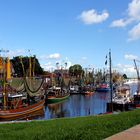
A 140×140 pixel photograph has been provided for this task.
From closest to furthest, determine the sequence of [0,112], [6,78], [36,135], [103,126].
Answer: [36,135]
[103,126]
[0,112]
[6,78]

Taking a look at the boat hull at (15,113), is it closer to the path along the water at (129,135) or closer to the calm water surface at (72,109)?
the calm water surface at (72,109)

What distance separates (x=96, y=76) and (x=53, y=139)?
17718 centimetres

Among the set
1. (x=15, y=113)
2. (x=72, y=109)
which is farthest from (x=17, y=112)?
(x=72, y=109)

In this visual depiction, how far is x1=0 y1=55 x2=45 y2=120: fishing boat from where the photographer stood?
54469 mm

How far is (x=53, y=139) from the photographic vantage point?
1125cm

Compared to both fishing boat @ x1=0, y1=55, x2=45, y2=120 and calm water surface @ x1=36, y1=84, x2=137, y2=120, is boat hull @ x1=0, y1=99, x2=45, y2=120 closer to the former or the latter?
fishing boat @ x1=0, y1=55, x2=45, y2=120

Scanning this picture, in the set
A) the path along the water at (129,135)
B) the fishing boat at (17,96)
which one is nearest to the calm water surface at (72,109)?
the fishing boat at (17,96)

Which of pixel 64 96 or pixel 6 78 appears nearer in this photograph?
pixel 6 78

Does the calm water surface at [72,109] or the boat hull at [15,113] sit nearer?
the boat hull at [15,113]

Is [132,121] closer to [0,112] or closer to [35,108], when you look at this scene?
[0,112]

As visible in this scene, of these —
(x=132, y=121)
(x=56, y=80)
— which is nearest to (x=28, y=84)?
(x=132, y=121)

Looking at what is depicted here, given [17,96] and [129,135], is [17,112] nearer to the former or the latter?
[17,96]

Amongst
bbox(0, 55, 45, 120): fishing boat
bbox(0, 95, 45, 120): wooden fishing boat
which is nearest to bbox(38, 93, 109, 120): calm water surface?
bbox(0, 95, 45, 120): wooden fishing boat

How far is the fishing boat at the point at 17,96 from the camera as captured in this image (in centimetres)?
5447
